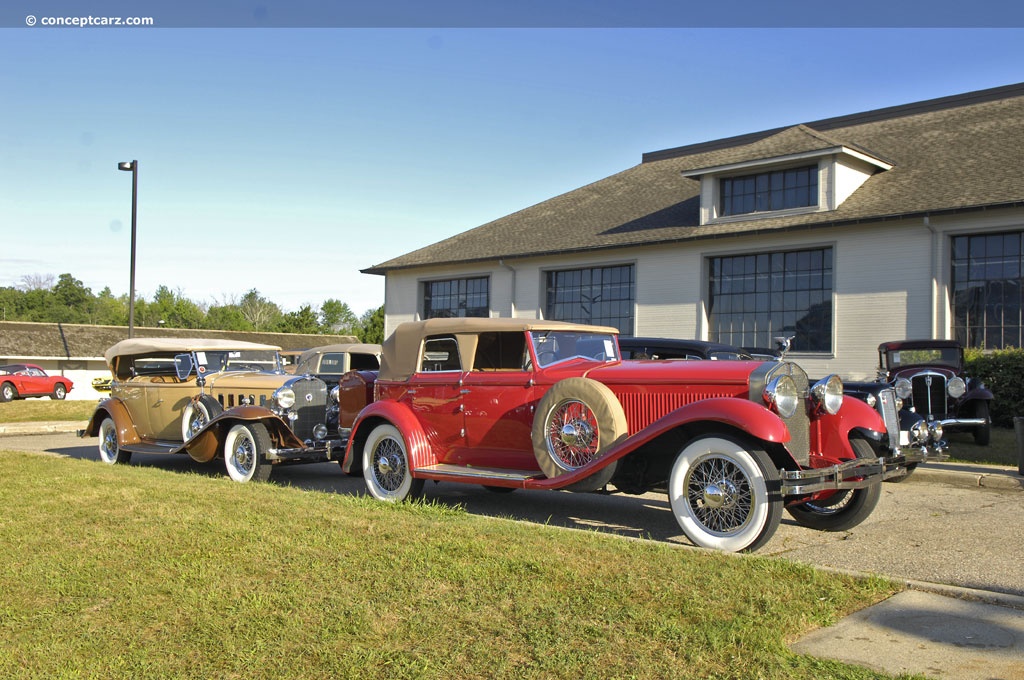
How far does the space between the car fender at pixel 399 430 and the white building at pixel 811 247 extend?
566 inches

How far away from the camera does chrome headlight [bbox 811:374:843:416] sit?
690 centimetres

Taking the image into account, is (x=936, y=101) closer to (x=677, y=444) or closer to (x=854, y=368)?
(x=854, y=368)

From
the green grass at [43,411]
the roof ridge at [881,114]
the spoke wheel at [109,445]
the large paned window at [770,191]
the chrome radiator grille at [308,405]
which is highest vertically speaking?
the roof ridge at [881,114]

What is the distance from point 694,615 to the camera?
4359 mm

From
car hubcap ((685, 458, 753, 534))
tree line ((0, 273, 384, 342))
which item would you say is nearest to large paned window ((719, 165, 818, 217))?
car hubcap ((685, 458, 753, 534))

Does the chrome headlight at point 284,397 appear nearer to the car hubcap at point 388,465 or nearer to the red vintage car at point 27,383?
the car hubcap at point 388,465

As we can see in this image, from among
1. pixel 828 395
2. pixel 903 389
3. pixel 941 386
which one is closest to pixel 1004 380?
pixel 941 386

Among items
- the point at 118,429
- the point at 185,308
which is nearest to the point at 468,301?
the point at 118,429

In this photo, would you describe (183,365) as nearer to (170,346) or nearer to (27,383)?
(170,346)

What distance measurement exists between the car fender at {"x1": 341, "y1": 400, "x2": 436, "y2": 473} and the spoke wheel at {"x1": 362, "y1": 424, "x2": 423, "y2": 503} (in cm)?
8

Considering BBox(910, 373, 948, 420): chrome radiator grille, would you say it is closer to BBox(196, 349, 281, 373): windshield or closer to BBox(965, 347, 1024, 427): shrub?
BBox(965, 347, 1024, 427): shrub

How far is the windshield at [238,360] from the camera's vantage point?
38.9ft

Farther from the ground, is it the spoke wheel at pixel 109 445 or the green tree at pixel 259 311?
the green tree at pixel 259 311

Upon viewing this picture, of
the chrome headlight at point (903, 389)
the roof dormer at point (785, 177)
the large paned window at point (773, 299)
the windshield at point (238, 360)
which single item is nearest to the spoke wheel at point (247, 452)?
the windshield at point (238, 360)
